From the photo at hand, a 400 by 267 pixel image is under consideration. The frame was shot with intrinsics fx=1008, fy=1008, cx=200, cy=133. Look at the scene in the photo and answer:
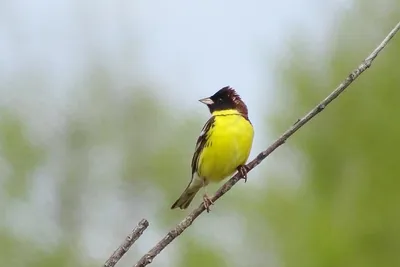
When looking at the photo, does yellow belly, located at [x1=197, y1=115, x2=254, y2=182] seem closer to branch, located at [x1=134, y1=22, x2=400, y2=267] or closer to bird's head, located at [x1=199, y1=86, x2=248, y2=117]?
bird's head, located at [x1=199, y1=86, x2=248, y2=117]

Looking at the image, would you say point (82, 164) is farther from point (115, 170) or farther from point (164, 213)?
point (164, 213)

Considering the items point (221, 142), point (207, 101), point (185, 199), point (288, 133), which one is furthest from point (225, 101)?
point (288, 133)

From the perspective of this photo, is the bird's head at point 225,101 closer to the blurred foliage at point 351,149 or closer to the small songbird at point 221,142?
the small songbird at point 221,142

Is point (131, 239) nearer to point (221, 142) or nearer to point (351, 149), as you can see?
point (221, 142)

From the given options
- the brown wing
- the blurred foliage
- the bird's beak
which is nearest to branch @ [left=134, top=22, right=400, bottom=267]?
the bird's beak

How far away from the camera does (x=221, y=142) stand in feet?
15.2

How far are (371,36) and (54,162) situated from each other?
592 centimetres

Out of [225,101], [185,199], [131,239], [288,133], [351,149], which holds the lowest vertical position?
[131,239]

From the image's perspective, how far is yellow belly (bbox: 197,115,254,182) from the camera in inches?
177

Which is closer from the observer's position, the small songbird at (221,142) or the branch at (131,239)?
the branch at (131,239)

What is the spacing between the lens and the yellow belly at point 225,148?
4.50 meters

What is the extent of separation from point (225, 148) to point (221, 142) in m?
0.08

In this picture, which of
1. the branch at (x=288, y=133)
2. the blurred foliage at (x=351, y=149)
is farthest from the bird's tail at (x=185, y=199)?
the blurred foliage at (x=351, y=149)

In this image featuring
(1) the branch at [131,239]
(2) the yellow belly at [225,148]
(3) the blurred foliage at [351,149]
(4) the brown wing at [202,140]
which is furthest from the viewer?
(3) the blurred foliage at [351,149]
